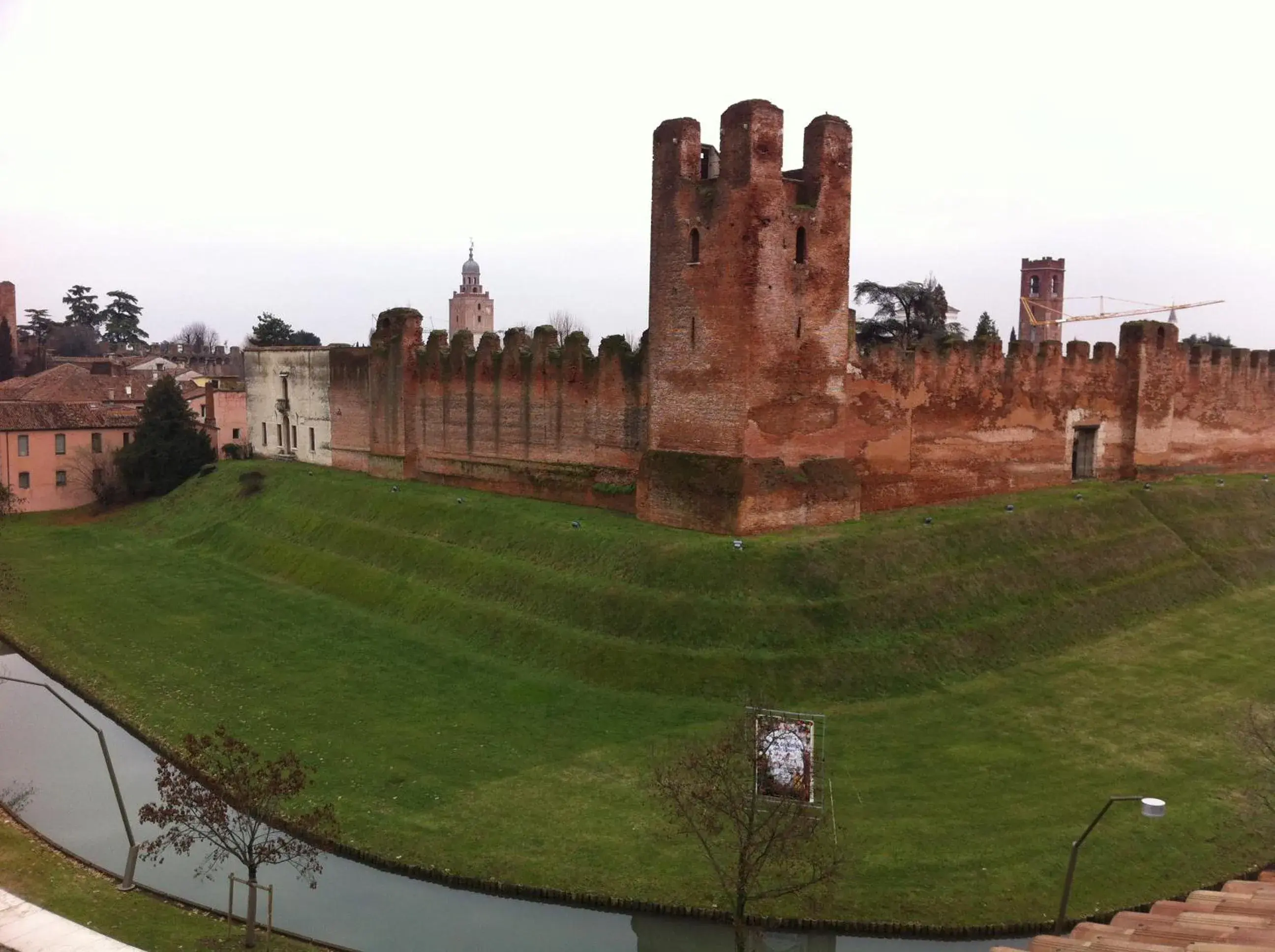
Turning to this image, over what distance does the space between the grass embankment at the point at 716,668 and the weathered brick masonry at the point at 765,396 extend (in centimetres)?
143

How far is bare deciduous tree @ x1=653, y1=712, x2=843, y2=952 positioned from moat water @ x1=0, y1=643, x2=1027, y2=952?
86 cm

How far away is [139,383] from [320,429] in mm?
23531

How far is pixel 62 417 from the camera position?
1836 inches

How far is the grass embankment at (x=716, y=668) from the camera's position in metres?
15.8

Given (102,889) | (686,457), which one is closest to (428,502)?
(686,457)

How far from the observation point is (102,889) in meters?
14.9

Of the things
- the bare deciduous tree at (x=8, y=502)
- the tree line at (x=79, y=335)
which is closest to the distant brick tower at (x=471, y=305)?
the tree line at (x=79, y=335)

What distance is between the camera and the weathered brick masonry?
25703 mm

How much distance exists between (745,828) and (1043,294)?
75.1 m

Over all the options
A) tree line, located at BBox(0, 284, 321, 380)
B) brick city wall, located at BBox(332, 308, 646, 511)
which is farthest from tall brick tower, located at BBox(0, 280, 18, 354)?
brick city wall, located at BBox(332, 308, 646, 511)

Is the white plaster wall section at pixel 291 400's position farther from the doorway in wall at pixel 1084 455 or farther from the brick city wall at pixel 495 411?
A: the doorway in wall at pixel 1084 455

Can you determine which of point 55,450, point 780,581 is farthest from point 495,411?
point 55,450

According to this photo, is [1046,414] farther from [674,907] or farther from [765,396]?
[674,907]

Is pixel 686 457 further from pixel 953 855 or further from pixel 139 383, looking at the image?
pixel 139 383
